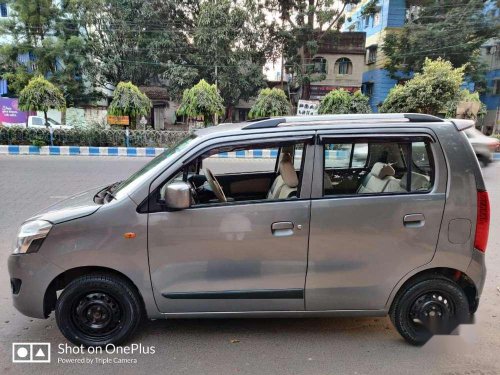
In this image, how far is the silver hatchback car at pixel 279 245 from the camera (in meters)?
2.68

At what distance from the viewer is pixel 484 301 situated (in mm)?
3625

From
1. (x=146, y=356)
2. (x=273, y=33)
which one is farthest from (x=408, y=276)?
(x=273, y=33)

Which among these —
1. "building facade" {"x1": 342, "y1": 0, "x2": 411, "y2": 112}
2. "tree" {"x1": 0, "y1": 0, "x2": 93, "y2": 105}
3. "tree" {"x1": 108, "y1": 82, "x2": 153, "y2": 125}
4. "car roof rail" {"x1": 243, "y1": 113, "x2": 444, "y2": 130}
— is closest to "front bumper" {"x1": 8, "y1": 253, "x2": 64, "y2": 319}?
"car roof rail" {"x1": 243, "y1": 113, "x2": 444, "y2": 130}

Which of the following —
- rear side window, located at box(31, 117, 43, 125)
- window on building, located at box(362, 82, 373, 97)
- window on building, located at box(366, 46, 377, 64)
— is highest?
window on building, located at box(366, 46, 377, 64)

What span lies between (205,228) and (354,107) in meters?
15.5

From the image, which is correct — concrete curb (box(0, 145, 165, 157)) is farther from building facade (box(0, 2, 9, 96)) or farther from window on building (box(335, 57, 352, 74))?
window on building (box(335, 57, 352, 74))

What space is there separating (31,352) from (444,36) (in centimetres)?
2795

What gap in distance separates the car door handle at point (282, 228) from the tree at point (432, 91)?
54.2 feet

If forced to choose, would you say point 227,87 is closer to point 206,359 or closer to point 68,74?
point 68,74

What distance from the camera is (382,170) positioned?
3.20 meters

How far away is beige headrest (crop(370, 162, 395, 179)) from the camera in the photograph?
3.15 meters

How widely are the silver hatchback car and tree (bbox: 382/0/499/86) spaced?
2545cm

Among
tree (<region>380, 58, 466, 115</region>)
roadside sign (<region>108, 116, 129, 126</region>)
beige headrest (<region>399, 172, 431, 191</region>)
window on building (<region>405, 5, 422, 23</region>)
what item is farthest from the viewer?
window on building (<region>405, 5, 422, 23</region>)

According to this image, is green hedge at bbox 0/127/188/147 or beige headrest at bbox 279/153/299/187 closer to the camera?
beige headrest at bbox 279/153/299/187
